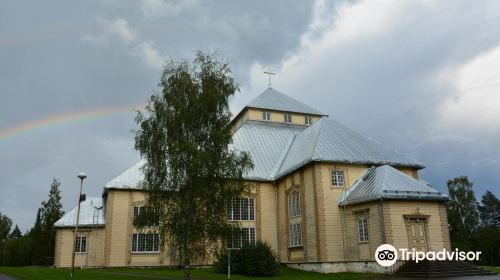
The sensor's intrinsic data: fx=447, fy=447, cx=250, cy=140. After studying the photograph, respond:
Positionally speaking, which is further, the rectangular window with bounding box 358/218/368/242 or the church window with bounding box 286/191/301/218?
the church window with bounding box 286/191/301/218

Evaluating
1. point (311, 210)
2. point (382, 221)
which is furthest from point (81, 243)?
point (382, 221)

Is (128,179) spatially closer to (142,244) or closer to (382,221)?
(142,244)

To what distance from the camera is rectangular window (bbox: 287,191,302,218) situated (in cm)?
3510

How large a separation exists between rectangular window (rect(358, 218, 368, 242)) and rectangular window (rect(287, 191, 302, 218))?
565cm

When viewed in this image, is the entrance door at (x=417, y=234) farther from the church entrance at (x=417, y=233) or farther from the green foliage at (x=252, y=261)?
the green foliage at (x=252, y=261)

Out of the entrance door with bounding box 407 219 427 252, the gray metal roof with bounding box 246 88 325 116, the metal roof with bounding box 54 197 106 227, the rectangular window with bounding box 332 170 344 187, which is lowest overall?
the entrance door with bounding box 407 219 427 252

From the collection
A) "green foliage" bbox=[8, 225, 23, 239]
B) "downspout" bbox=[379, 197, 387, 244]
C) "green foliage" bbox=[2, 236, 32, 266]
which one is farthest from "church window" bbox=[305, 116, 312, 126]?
"green foliage" bbox=[8, 225, 23, 239]

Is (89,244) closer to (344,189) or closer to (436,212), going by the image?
(344,189)

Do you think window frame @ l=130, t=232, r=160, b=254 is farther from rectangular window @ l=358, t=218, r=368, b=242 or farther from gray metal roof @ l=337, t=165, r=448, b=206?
rectangular window @ l=358, t=218, r=368, b=242

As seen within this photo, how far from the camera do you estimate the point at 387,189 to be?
93.5 feet

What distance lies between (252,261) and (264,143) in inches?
656

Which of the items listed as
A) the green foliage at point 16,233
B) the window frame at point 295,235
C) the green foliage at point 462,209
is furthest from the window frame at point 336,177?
the green foliage at point 16,233

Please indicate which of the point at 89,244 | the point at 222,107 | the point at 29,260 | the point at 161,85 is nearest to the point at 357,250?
the point at 222,107

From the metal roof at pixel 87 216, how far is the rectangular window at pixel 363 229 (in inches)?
846
